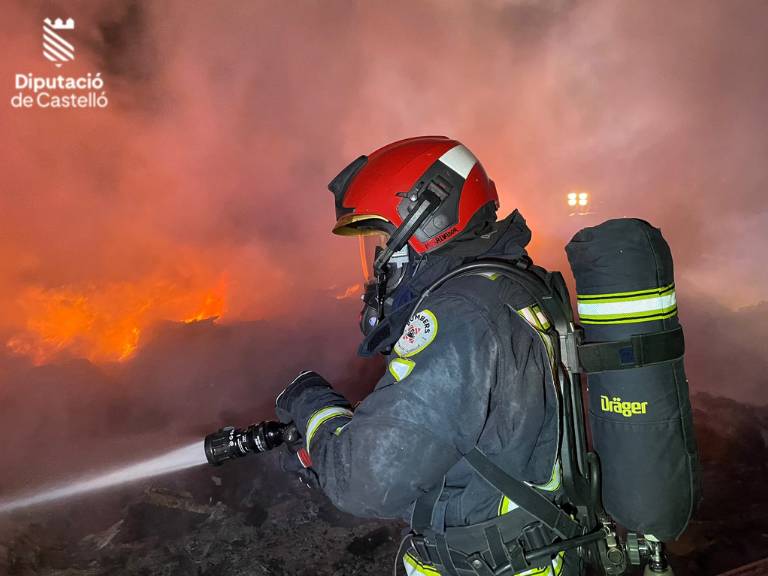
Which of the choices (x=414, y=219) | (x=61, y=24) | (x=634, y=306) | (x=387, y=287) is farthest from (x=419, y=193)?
(x=61, y=24)

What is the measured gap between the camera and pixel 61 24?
718 cm

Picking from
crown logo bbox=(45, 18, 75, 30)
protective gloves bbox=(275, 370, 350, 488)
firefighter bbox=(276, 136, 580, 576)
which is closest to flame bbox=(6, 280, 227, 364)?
crown logo bbox=(45, 18, 75, 30)

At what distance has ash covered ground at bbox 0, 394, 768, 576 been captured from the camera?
4535mm

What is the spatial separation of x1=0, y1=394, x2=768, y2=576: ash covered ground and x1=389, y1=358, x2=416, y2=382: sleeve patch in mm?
3863

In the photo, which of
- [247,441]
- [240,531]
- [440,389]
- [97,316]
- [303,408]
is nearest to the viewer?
[440,389]

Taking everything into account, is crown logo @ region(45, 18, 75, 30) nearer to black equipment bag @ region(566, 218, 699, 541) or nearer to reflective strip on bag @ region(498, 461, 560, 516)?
black equipment bag @ region(566, 218, 699, 541)

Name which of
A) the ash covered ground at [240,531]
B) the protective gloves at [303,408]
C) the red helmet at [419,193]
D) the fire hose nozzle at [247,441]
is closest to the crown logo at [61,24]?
the ash covered ground at [240,531]

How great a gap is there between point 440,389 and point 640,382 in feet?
2.68

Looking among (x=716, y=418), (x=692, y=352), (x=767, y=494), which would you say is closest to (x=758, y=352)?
(x=692, y=352)

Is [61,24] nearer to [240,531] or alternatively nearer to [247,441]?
[240,531]

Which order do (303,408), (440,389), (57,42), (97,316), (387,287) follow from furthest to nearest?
(97,316), (57,42), (387,287), (303,408), (440,389)

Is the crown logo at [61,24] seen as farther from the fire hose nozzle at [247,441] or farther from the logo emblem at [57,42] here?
the fire hose nozzle at [247,441]

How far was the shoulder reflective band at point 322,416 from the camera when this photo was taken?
1681 mm

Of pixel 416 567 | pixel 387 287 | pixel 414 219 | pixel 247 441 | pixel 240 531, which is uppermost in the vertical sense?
pixel 414 219
